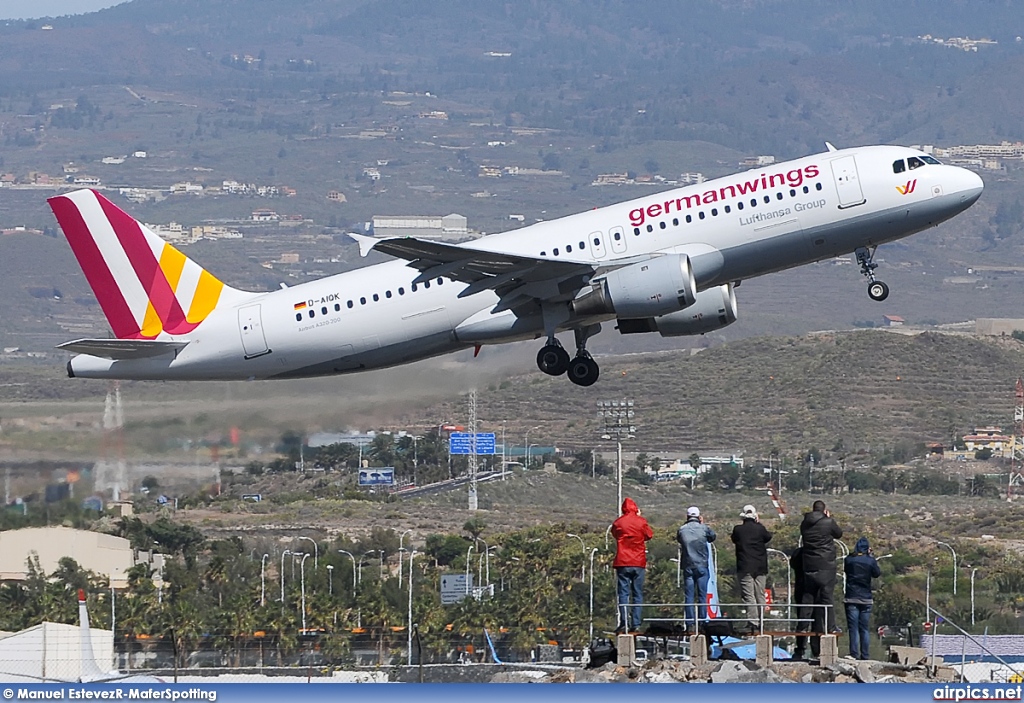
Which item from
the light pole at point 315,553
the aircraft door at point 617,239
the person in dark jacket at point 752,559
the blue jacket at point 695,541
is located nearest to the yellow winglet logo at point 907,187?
the aircraft door at point 617,239

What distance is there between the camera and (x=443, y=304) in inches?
1982

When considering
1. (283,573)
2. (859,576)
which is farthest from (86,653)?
(283,573)

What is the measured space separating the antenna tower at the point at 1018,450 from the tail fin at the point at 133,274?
81344 mm

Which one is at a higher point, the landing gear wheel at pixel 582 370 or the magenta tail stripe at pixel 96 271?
the magenta tail stripe at pixel 96 271

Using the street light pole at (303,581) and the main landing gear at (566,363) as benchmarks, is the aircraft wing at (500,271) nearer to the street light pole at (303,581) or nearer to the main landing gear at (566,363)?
the main landing gear at (566,363)

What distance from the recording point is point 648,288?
48125 mm

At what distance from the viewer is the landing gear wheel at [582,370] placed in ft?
168

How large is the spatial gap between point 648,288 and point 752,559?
16.5 metres

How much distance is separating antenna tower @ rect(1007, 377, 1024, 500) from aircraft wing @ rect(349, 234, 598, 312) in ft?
261

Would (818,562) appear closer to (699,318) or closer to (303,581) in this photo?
(699,318)

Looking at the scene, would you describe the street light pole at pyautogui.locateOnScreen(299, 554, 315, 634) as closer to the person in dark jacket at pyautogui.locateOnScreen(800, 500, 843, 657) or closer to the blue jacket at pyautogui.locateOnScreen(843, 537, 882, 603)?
the person in dark jacket at pyautogui.locateOnScreen(800, 500, 843, 657)

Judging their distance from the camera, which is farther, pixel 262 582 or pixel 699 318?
pixel 262 582

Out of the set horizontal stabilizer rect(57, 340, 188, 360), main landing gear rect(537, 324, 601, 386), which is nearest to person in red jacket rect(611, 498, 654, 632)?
main landing gear rect(537, 324, 601, 386)

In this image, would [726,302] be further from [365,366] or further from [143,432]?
[143,432]
